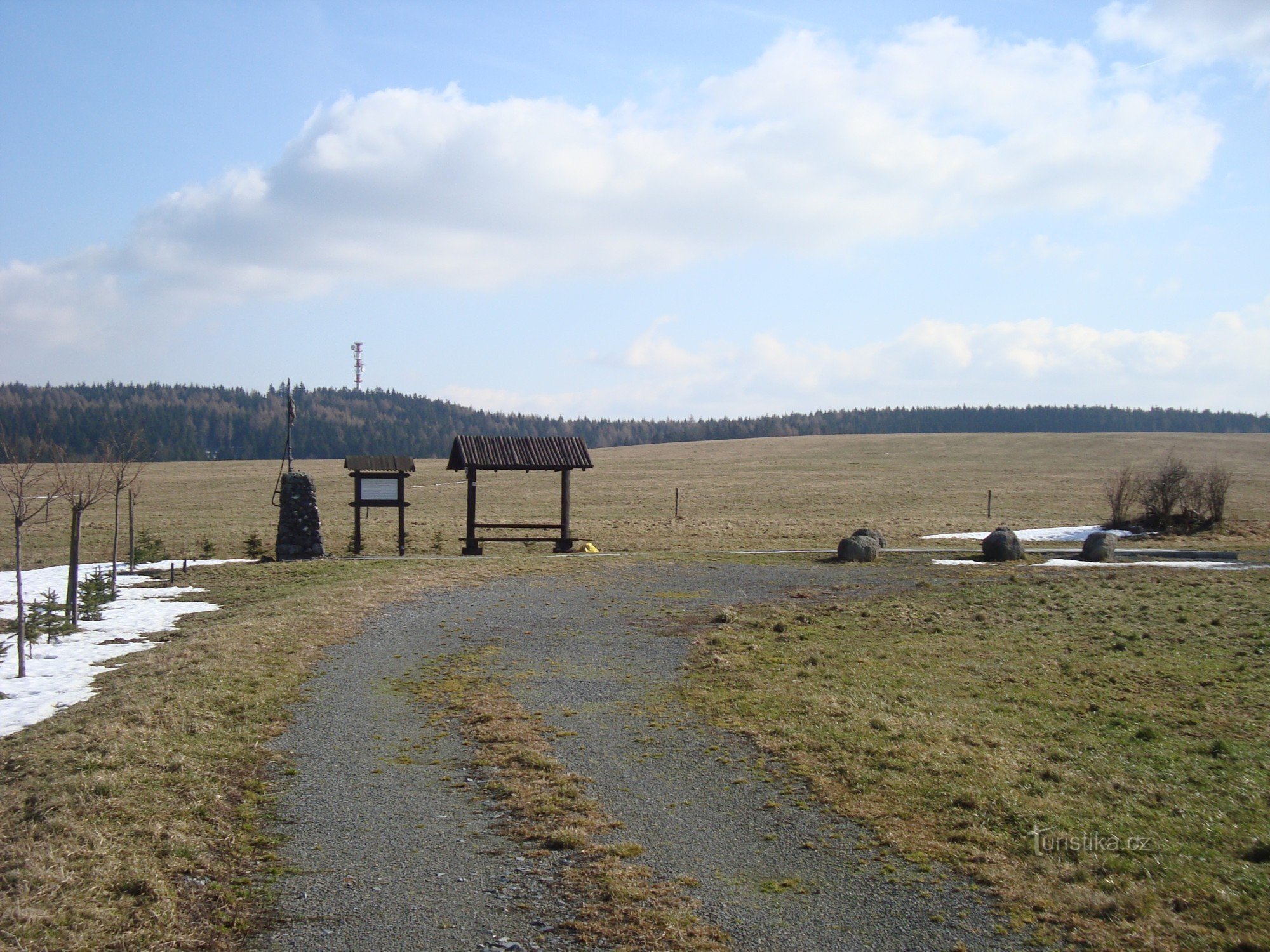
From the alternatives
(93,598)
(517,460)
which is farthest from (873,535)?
(93,598)

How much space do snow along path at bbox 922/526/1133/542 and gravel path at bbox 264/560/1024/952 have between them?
25.7 m

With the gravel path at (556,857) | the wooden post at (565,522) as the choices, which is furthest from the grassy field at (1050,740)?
the wooden post at (565,522)

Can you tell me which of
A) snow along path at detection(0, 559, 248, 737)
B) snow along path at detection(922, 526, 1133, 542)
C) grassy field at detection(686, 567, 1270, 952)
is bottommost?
snow along path at detection(0, 559, 248, 737)

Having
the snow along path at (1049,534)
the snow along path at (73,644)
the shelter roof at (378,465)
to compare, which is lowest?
the snow along path at (73,644)

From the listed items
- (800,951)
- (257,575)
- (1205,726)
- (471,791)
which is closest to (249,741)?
(471,791)

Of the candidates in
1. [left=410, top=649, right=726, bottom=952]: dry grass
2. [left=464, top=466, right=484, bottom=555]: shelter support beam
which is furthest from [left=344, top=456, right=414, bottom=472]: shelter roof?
[left=410, top=649, right=726, bottom=952]: dry grass

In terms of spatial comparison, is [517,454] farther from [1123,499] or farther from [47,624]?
[1123,499]

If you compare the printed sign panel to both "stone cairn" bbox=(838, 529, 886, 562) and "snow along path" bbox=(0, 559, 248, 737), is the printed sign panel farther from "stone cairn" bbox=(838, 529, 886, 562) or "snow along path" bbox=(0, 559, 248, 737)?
"stone cairn" bbox=(838, 529, 886, 562)

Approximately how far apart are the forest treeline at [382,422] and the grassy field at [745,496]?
146 feet

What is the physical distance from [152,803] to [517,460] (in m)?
21.2

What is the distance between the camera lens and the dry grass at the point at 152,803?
16.3 ft

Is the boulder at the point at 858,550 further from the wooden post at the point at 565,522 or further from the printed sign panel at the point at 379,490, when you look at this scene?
the printed sign panel at the point at 379,490

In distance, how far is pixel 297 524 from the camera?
987 inches

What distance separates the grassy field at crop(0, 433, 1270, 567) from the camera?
3400 centimetres
